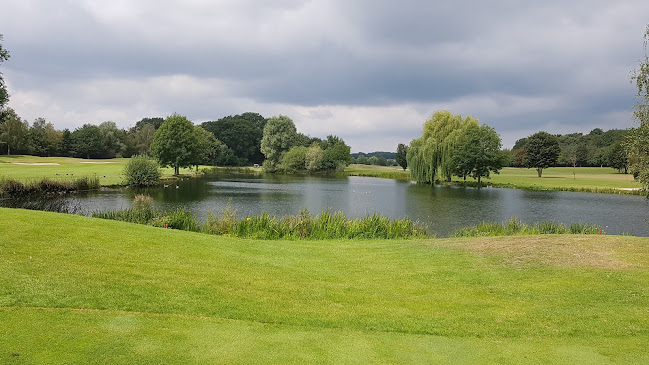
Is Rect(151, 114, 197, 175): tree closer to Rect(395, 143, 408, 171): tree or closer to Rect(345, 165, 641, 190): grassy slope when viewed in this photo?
Rect(345, 165, 641, 190): grassy slope

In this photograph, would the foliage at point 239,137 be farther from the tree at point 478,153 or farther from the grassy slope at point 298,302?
the grassy slope at point 298,302

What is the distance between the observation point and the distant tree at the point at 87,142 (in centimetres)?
9506

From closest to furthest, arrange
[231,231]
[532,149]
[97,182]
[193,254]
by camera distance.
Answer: [193,254]
[231,231]
[97,182]
[532,149]

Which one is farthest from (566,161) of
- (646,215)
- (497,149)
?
(646,215)

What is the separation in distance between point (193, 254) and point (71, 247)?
2.64 metres

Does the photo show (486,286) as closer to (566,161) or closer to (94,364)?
(94,364)

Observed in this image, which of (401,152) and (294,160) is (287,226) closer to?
(294,160)

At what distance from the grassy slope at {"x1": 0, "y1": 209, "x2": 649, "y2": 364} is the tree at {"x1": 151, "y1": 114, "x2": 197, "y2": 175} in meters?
57.7

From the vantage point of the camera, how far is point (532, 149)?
80250 millimetres

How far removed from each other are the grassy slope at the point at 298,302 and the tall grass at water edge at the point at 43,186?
1068 inches

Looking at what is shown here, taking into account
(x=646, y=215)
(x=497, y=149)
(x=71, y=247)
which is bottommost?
(x=646, y=215)

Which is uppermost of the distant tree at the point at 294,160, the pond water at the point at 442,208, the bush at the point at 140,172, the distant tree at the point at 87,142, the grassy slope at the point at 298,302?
the distant tree at the point at 87,142

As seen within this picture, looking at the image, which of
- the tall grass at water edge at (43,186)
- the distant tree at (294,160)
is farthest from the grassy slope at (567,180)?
the tall grass at water edge at (43,186)

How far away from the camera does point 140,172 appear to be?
4888cm
